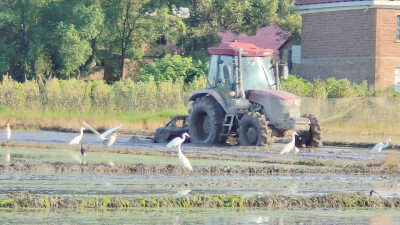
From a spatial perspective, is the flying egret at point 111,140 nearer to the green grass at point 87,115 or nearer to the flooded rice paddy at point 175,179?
the flooded rice paddy at point 175,179

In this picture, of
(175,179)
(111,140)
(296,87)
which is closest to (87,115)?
(296,87)

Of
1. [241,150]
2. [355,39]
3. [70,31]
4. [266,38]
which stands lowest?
[241,150]

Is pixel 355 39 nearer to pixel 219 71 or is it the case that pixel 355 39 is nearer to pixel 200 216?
pixel 219 71

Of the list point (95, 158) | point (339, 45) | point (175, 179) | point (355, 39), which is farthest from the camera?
point (339, 45)

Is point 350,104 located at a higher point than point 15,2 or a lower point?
lower

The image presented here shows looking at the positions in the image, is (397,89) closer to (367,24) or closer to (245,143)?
(367,24)

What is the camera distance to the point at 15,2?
48.2 m

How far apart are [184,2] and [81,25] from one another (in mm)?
5744

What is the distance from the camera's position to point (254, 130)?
25938 millimetres

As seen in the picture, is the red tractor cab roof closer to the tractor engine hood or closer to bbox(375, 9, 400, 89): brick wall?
the tractor engine hood

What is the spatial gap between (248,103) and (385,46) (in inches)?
734

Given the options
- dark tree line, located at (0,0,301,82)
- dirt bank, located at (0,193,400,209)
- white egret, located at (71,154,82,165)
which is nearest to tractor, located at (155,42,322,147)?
white egret, located at (71,154,82,165)

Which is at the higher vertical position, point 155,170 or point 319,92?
point 319,92

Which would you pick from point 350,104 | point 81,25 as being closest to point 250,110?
point 350,104
